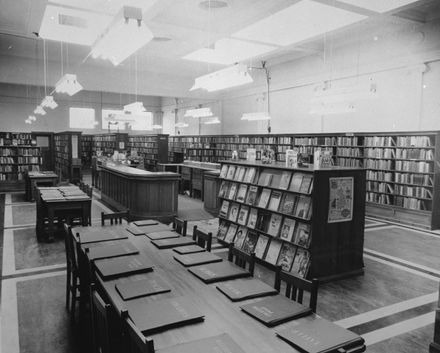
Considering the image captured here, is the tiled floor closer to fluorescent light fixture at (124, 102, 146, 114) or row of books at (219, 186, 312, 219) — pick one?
row of books at (219, 186, 312, 219)

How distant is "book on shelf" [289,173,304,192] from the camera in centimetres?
495

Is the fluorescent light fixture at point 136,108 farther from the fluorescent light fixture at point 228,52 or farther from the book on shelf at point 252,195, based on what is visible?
the book on shelf at point 252,195

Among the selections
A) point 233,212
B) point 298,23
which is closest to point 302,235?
point 233,212

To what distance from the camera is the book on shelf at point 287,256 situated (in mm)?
4977

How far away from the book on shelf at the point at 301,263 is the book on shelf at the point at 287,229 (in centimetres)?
22

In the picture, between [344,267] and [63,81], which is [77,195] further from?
[344,267]

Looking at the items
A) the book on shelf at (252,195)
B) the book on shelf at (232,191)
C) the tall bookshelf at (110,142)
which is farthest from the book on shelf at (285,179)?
the tall bookshelf at (110,142)

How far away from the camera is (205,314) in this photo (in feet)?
7.22

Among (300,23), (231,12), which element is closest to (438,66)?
(300,23)

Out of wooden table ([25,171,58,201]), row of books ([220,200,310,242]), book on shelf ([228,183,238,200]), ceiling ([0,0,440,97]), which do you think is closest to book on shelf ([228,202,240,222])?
row of books ([220,200,310,242])

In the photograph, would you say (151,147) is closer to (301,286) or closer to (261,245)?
(261,245)

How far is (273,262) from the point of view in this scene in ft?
17.1

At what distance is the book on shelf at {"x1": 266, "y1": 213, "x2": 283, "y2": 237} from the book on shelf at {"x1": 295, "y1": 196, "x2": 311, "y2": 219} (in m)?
0.38

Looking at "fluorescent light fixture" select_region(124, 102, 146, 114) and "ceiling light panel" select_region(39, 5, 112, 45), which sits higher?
"ceiling light panel" select_region(39, 5, 112, 45)
